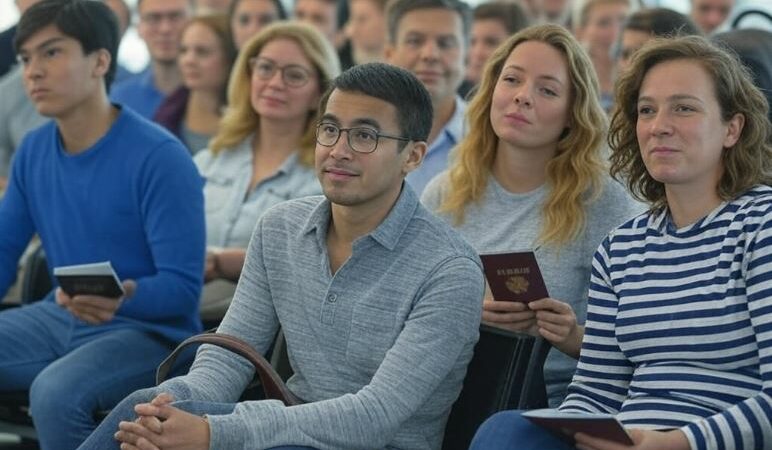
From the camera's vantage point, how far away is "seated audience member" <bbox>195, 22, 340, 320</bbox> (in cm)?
519

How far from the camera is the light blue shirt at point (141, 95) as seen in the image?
23.2 feet

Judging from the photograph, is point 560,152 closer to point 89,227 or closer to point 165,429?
point 89,227

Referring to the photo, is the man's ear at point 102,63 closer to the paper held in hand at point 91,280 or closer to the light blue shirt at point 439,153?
the paper held in hand at point 91,280

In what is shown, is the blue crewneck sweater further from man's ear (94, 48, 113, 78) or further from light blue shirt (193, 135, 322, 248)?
light blue shirt (193, 135, 322, 248)

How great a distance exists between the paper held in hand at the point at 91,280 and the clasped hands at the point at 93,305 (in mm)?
23

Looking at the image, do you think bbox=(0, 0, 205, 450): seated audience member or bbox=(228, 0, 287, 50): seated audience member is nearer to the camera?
bbox=(0, 0, 205, 450): seated audience member

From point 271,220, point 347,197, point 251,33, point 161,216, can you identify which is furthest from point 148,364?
point 251,33

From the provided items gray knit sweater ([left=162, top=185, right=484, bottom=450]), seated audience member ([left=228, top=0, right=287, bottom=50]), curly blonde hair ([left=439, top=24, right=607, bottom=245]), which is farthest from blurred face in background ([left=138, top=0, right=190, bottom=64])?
gray knit sweater ([left=162, top=185, right=484, bottom=450])

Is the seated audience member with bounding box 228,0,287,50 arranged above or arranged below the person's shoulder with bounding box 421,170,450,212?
above

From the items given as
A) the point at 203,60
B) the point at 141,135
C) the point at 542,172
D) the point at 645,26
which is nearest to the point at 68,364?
the point at 141,135

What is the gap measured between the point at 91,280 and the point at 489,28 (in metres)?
3.45

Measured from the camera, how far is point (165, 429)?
2.99m

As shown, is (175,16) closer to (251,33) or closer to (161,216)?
(251,33)

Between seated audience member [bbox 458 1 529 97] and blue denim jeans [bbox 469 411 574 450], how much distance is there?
3.98 m
